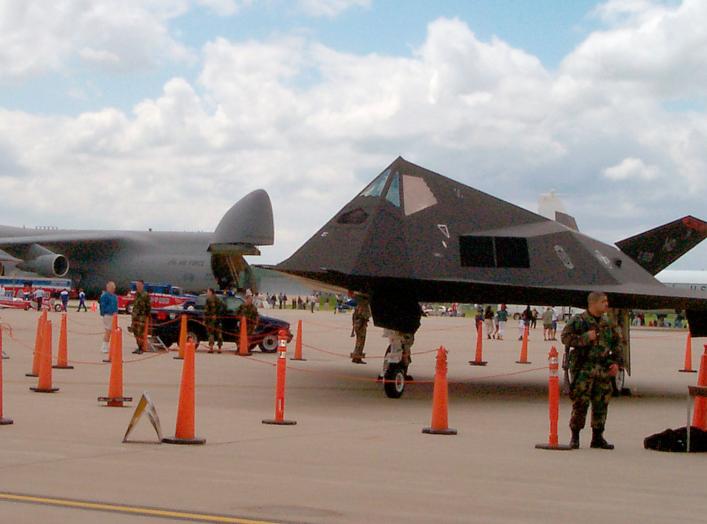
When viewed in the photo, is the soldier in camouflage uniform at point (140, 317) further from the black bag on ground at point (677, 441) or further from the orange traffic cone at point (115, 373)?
the black bag on ground at point (677, 441)

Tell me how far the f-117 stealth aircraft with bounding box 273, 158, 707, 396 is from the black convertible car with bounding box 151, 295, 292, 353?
1204 centimetres

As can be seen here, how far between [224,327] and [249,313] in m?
0.96

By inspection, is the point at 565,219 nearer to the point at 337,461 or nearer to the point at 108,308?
the point at 108,308

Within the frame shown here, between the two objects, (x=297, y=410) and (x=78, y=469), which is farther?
(x=297, y=410)

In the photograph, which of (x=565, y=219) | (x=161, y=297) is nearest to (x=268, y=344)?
(x=565, y=219)

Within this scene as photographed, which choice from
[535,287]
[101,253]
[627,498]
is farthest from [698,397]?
[101,253]

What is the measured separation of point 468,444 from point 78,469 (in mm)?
4401

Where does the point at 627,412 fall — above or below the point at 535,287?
below

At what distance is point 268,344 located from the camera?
94.6 ft

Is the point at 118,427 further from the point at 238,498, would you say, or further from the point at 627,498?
the point at 627,498

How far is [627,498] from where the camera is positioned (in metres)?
8.03

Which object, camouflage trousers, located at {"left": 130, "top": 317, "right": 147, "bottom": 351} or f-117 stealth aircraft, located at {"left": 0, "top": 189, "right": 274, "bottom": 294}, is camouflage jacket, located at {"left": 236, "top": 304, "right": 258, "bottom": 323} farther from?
f-117 stealth aircraft, located at {"left": 0, "top": 189, "right": 274, "bottom": 294}

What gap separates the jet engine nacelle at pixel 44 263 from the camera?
207ft

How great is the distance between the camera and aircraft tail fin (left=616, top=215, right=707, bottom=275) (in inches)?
768
